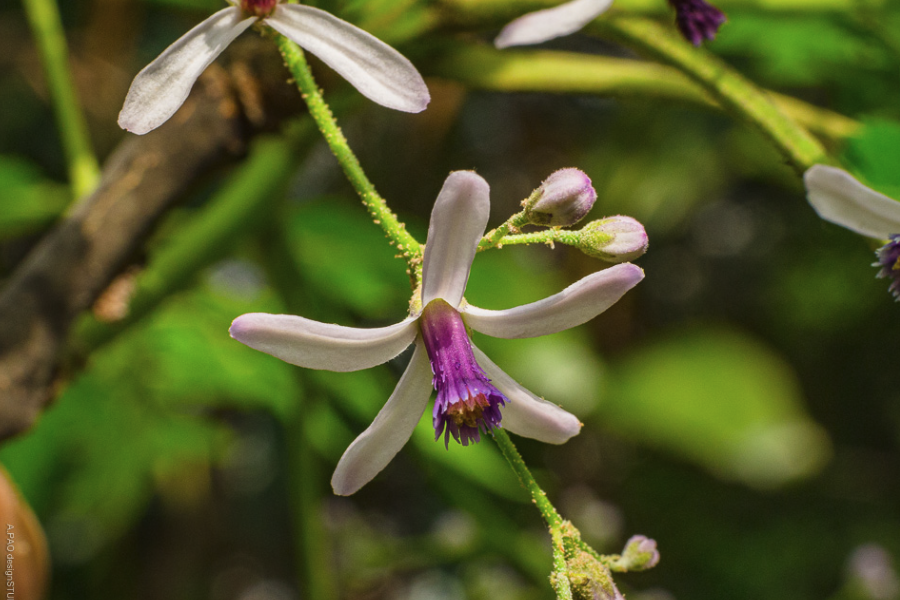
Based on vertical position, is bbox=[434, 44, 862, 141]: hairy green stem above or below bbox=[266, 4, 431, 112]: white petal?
below

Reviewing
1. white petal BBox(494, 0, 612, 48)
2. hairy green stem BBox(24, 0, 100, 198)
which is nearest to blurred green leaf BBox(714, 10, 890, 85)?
white petal BBox(494, 0, 612, 48)

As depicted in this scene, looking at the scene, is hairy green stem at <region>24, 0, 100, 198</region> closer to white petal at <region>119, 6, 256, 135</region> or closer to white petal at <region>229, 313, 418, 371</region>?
white petal at <region>119, 6, 256, 135</region>

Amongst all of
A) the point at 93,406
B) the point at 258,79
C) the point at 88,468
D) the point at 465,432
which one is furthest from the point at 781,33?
the point at 88,468

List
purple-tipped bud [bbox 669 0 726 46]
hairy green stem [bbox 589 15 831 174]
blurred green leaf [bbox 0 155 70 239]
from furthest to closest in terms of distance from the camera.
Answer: blurred green leaf [bbox 0 155 70 239]
purple-tipped bud [bbox 669 0 726 46]
hairy green stem [bbox 589 15 831 174]

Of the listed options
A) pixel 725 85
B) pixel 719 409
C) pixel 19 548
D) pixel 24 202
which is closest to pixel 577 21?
pixel 725 85

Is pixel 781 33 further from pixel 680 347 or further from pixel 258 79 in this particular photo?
pixel 680 347

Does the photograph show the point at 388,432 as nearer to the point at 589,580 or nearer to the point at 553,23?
the point at 589,580
